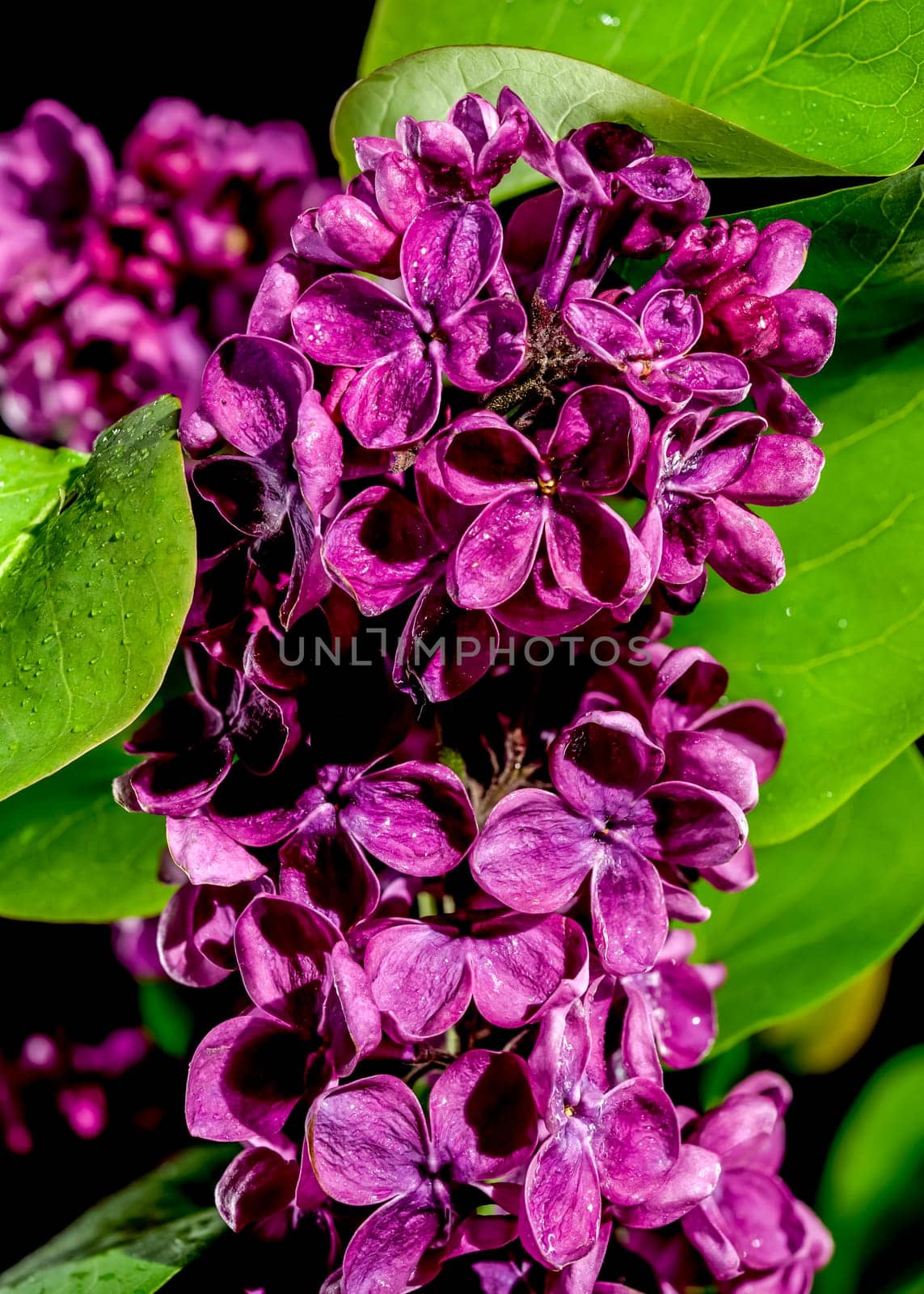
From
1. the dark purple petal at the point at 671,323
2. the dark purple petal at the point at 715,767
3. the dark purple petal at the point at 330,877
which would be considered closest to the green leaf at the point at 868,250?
the dark purple petal at the point at 671,323

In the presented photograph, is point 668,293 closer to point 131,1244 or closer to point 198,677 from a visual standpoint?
point 198,677

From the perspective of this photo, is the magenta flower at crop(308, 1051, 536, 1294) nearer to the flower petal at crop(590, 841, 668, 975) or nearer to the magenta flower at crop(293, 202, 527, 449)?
the flower petal at crop(590, 841, 668, 975)

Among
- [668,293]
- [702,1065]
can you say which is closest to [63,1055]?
[702,1065]

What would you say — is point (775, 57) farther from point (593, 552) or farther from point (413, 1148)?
point (413, 1148)

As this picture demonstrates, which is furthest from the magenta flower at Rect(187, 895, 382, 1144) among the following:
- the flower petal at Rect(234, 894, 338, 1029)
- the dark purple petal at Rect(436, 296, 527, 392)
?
the dark purple petal at Rect(436, 296, 527, 392)

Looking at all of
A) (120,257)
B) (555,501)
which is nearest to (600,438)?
(555,501)
